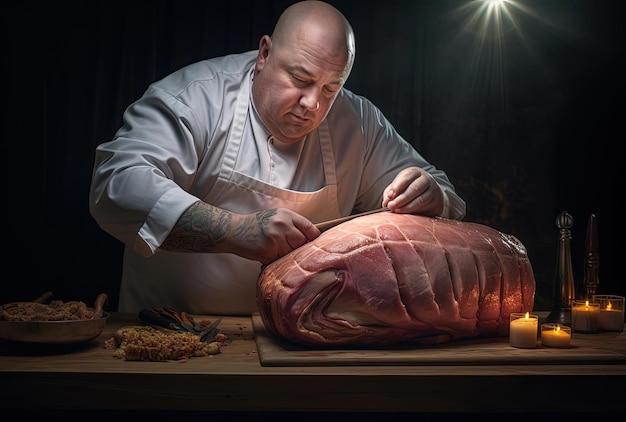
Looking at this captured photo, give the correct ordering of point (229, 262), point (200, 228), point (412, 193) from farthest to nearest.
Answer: point (229, 262)
point (412, 193)
point (200, 228)

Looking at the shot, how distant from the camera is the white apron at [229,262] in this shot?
111 inches

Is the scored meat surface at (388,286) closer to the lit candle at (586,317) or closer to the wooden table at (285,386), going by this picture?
the wooden table at (285,386)

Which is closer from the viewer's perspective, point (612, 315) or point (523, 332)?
point (523, 332)

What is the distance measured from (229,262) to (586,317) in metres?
1.25

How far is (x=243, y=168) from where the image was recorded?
2834 millimetres

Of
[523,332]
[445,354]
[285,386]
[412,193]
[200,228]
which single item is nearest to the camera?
[285,386]

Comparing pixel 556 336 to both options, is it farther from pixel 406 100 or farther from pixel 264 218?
pixel 406 100

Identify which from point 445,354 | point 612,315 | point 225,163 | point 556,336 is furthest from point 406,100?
point 445,354

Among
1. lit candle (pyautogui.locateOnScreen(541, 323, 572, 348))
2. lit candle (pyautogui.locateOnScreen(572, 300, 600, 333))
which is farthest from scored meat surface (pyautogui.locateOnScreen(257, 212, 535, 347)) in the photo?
lit candle (pyautogui.locateOnScreen(572, 300, 600, 333))

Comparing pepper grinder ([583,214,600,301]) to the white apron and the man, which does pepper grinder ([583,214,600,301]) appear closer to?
the man

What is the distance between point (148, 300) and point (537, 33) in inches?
94.9

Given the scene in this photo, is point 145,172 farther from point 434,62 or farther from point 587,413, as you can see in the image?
point 434,62

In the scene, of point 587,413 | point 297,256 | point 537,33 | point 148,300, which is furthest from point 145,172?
point 537,33

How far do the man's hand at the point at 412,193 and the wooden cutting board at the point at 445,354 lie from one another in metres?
0.47
